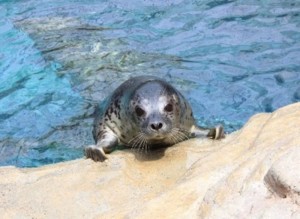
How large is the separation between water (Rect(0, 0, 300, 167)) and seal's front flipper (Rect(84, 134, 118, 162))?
0.48 metres

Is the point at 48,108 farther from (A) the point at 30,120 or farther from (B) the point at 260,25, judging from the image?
(B) the point at 260,25

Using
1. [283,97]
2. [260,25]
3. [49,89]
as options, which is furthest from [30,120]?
[260,25]

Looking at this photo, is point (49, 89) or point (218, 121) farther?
point (49, 89)

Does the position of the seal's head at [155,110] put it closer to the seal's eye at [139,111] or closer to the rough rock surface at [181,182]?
the seal's eye at [139,111]

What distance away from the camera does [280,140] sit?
3.13 meters

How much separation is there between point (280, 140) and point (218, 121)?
8.56 ft

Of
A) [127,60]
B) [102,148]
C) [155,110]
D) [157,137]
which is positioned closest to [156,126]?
[157,137]

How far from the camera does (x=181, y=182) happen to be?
315cm

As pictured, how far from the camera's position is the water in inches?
231

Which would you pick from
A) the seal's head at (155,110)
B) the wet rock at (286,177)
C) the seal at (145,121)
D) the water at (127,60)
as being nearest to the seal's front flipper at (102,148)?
the seal at (145,121)

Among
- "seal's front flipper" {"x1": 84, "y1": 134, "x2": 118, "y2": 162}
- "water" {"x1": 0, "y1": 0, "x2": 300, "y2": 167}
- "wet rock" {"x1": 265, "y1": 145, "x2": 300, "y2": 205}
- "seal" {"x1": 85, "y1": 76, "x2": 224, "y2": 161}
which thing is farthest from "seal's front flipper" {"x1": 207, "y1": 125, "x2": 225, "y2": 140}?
"wet rock" {"x1": 265, "y1": 145, "x2": 300, "y2": 205}

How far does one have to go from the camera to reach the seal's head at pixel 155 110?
4.23 metres

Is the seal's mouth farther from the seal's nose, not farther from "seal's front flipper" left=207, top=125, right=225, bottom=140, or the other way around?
"seal's front flipper" left=207, top=125, right=225, bottom=140

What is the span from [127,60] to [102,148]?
2.72m
